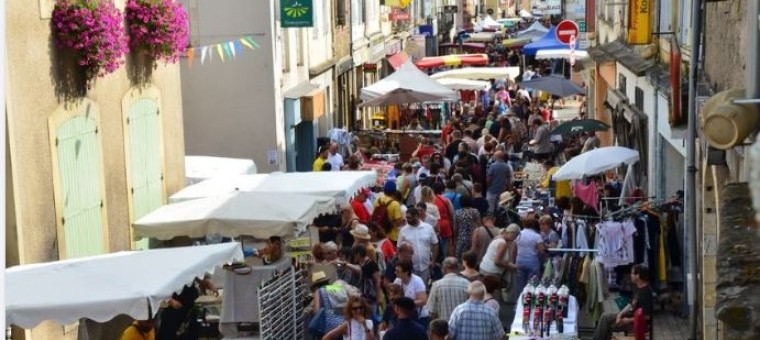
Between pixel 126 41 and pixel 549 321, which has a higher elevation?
pixel 126 41

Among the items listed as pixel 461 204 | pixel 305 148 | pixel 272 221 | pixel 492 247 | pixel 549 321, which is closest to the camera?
pixel 549 321

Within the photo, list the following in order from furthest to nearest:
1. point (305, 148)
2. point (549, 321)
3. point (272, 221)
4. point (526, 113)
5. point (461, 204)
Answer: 1. point (526, 113)
2. point (305, 148)
3. point (461, 204)
4. point (272, 221)
5. point (549, 321)

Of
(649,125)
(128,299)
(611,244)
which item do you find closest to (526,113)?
(649,125)

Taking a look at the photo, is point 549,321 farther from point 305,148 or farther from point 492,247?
point 305,148

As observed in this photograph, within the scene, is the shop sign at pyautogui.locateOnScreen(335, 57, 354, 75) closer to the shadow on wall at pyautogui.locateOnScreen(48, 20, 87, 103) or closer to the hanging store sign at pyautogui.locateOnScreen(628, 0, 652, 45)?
the hanging store sign at pyautogui.locateOnScreen(628, 0, 652, 45)

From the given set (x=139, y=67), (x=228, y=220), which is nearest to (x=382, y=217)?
(x=228, y=220)

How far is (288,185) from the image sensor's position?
15211 millimetres

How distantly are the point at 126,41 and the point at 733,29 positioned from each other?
640 centimetres

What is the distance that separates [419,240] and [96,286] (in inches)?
231

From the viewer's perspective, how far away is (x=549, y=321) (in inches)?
452

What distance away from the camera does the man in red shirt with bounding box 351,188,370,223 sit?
17.1m

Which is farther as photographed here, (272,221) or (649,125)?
(649,125)

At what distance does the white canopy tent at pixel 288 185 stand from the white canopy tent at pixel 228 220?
78cm

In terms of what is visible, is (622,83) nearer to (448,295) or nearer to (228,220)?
(228,220)
